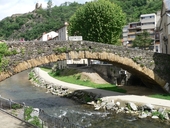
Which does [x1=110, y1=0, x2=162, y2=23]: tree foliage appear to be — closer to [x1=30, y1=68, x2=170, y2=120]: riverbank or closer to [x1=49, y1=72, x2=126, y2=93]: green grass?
[x1=49, y1=72, x2=126, y2=93]: green grass

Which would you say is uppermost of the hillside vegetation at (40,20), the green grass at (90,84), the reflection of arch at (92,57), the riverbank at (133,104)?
the hillside vegetation at (40,20)

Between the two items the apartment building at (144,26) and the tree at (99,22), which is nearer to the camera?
the tree at (99,22)

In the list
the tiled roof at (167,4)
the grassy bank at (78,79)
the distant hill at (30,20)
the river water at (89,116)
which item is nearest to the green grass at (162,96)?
the grassy bank at (78,79)

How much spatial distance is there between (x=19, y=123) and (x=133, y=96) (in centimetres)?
1309

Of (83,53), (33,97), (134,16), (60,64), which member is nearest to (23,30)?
(134,16)

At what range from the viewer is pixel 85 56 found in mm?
19547

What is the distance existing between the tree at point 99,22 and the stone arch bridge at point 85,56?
51.5 feet

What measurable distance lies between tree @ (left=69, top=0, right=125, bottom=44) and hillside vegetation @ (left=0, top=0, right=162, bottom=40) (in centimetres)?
6581

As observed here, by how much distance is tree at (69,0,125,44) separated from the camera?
127 ft

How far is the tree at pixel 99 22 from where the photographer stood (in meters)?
38.6

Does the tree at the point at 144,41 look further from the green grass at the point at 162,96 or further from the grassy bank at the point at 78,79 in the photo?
the green grass at the point at 162,96

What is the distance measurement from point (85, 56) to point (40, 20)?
141m

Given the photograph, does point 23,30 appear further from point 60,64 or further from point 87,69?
point 87,69

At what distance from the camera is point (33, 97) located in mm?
29266
